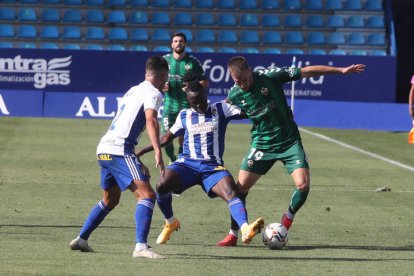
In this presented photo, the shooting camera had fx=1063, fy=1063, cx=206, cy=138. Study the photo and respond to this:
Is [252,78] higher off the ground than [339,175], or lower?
higher

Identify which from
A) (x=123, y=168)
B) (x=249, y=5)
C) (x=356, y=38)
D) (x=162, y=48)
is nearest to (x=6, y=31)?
(x=162, y=48)

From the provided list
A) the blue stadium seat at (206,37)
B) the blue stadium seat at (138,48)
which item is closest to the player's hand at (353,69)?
the blue stadium seat at (138,48)

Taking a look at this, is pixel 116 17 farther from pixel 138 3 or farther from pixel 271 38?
pixel 271 38

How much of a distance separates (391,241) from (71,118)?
19423mm

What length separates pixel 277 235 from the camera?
33.7 feet

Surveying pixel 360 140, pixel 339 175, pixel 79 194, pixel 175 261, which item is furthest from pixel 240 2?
pixel 175 261

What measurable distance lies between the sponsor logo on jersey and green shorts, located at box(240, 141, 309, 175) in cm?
2032

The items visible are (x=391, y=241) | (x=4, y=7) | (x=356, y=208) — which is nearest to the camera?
(x=391, y=241)

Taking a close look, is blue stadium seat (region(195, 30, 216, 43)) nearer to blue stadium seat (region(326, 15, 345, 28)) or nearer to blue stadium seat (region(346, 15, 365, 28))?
blue stadium seat (region(326, 15, 345, 28))

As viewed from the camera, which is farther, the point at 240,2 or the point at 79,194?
the point at 240,2

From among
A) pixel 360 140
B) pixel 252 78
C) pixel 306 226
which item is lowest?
pixel 360 140

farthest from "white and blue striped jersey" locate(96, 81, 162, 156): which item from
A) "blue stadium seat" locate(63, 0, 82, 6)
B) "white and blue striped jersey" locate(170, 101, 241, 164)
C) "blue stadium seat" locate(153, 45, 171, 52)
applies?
"blue stadium seat" locate(63, 0, 82, 6)

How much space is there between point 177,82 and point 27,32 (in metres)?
19.0

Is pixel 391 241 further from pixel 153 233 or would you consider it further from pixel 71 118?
pixel 71 118
